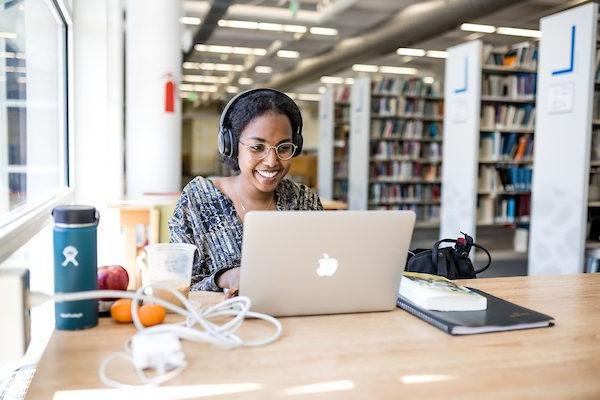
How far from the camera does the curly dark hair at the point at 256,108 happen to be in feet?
5.81

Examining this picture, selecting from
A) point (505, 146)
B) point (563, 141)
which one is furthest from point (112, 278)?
point (505, 146)

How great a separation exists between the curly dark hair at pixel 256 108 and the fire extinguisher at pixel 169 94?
2696 millimetres

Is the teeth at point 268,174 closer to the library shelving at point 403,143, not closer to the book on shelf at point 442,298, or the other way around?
the book on shelf at point 442,298

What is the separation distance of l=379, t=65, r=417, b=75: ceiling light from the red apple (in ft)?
40.0

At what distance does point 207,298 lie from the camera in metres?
1.32

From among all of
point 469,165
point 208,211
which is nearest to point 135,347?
point 208,211

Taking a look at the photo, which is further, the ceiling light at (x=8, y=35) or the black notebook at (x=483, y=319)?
the ceiling light at (x=8, y=35)

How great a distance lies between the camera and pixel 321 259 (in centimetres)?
112

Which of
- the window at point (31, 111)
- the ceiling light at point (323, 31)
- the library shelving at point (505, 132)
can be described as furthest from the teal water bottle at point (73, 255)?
the ceiling light at point (323, 31)

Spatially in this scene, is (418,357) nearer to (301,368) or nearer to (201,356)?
(301,368)

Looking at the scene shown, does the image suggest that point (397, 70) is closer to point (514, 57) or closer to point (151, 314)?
point (514, 57)

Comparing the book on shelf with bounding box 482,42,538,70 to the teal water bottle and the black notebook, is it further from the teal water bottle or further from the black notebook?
the teal water bottle

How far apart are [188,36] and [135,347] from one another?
8641 millimetres

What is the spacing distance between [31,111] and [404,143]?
17.6ft
